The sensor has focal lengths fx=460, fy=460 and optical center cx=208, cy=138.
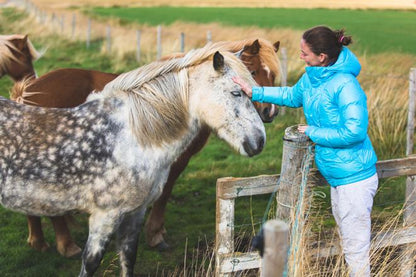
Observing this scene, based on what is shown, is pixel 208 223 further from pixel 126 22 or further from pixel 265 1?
pixel 265 1

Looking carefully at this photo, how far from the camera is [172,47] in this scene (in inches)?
626

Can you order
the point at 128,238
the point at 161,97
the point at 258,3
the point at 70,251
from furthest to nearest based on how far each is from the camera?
the point at 258,3 < the point at 70,251 < the point at 128,238 < the point at 161,97

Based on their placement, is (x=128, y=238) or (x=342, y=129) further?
(x=128, y=238)

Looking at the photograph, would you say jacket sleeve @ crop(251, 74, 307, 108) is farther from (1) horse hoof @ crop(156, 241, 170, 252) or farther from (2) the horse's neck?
(1) horse hoof @ crop(156, 241, 170, 252)

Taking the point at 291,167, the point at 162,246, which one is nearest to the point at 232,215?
the point at 291,167

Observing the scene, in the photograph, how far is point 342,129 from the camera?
3.14 meters

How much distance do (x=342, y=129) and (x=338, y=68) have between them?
0.43 m

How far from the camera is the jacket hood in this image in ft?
10.5

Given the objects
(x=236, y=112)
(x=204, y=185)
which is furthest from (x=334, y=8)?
(x=236, y=112)

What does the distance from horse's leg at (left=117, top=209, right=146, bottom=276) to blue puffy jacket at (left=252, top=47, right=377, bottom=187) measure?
1.64m

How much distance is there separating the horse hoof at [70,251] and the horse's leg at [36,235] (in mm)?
253

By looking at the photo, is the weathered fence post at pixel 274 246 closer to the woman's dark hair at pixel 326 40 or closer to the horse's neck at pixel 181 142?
the woman's dark hair at pixel 326 40

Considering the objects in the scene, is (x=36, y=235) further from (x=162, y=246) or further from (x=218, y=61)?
(x=218, y=61)

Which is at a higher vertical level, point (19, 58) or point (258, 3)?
point (258, 3)
